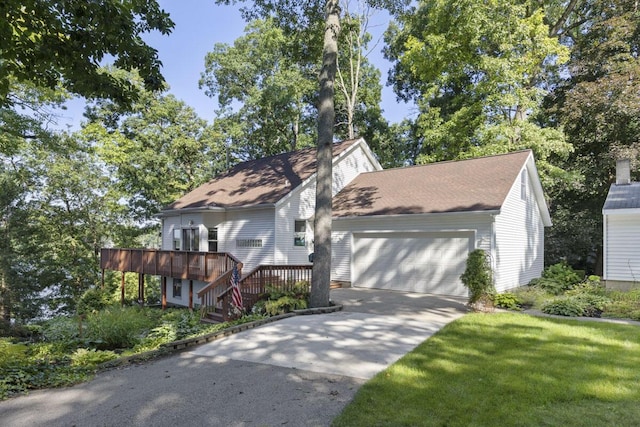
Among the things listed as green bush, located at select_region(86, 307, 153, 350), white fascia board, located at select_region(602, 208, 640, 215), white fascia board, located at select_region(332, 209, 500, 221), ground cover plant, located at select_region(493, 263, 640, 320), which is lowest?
green bush, located at select_region(86, 307, 153, 350)

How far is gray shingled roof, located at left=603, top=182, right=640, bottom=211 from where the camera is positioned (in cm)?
1339

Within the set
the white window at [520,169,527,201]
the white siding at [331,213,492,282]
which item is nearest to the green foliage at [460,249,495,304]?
the white siding at [331,213,492,282]

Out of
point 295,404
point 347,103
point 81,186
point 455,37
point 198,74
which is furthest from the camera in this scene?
point 198,74

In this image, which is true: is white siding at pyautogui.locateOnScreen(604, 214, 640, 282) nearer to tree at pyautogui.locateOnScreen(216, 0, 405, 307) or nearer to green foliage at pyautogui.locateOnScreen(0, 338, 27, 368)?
tree at pyautogui.locateOnScreen(216, 0, 405, 307)

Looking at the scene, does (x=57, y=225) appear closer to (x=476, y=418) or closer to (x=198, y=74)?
(x=198, y=74)

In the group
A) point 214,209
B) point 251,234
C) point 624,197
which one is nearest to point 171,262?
point 214,209

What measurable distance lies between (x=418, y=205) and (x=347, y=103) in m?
16.3

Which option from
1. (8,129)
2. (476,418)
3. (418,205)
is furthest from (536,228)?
(8,129)

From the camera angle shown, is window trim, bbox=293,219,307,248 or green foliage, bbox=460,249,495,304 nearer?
green foliage, bbox=460,249,495,304

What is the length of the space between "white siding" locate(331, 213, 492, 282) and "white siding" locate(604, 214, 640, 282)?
16.3 ft

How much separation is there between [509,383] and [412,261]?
363 inches

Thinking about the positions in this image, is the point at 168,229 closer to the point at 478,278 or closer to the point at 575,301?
the point at 478,278

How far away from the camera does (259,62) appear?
1193 inches

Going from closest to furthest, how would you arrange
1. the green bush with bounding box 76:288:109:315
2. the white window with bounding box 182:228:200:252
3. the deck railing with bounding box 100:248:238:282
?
the deck railing with bounding box 100:248:238:282 < the white window with bounding box 182:228:200:252 < the green bush with bounding box 76:288:109:315
